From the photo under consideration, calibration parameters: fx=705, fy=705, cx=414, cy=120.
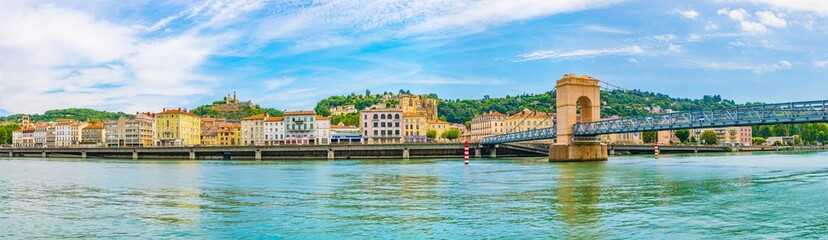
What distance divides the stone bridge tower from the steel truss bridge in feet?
2.30

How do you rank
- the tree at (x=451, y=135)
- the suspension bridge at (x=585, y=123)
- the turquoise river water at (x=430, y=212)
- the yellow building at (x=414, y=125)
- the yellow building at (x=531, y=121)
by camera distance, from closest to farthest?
the turquoise river water at (x=430, y=212) < the suspension bridge at (x=585, y=123) < the yellow building at (x=531, y=121) < the yellow building at (x=414, y=125) < the tree at (x=451, y=135)

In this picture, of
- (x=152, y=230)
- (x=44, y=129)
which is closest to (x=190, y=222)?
(x=152, y=230)

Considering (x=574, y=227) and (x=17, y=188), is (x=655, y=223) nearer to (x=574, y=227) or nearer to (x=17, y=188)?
(x=574, y=227)

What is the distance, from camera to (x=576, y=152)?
59625 millimetres

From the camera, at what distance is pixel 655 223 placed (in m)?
Result: 15.8

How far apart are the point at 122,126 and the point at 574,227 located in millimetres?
140941

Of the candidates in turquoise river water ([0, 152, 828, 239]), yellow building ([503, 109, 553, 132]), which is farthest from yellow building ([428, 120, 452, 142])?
turquoise river water ([0, 152, 828, 239])

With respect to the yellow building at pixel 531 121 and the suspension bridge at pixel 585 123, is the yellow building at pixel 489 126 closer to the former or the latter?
the yellow building at pixel 531 121

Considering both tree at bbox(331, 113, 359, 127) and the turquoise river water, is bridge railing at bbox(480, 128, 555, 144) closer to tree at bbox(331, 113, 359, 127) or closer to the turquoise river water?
the turquoise river water

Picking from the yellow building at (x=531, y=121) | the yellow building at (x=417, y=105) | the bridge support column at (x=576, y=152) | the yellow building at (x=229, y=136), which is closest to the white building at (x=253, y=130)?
the yellow building at (x=229, y=136)

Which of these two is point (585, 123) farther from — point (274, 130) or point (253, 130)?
point (253, 130)

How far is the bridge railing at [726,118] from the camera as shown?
42.9 metres

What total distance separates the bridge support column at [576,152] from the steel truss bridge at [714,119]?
803mm

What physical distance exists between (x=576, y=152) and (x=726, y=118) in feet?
42.9
